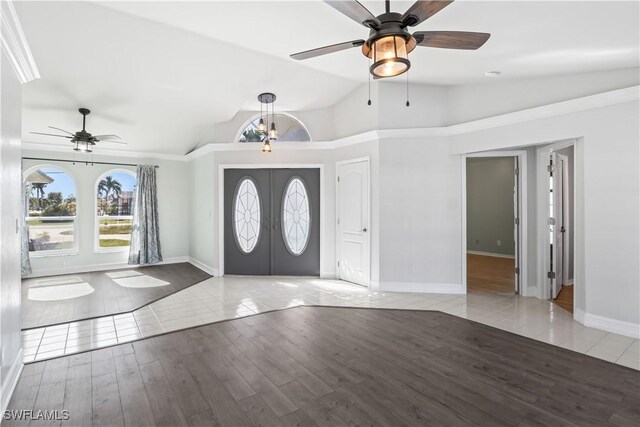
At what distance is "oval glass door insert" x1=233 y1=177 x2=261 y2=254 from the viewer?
6.12m

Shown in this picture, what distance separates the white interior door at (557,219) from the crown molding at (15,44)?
19.4ft

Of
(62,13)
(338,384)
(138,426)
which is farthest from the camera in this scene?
(62,13)

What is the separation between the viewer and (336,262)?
5.85 m

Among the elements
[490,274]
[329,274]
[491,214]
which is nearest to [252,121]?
[329,274]

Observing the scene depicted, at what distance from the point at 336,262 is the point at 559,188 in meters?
Answer: 3.71

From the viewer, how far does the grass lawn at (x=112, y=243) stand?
6.90 metres

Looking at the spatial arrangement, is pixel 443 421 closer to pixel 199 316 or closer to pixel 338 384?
pixel 338 384

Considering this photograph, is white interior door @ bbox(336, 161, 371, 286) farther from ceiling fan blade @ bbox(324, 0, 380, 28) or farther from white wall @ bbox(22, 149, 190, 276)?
white wall @ bbox(22, 149, 190, 276)

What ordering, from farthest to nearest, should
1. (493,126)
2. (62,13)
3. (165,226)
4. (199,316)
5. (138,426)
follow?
(165,226) → (493,126) → (199,316) → (62,13) → (138,426)

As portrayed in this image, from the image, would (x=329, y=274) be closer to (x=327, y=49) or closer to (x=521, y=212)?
(x=521, y=212)

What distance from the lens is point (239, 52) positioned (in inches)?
163

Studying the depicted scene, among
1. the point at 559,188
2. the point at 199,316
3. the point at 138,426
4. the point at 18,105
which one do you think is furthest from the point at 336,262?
the point at 18,105

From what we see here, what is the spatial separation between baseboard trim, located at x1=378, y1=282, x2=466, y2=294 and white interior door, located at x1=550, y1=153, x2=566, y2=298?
1.36 meters

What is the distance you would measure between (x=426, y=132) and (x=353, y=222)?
6.07 feet
